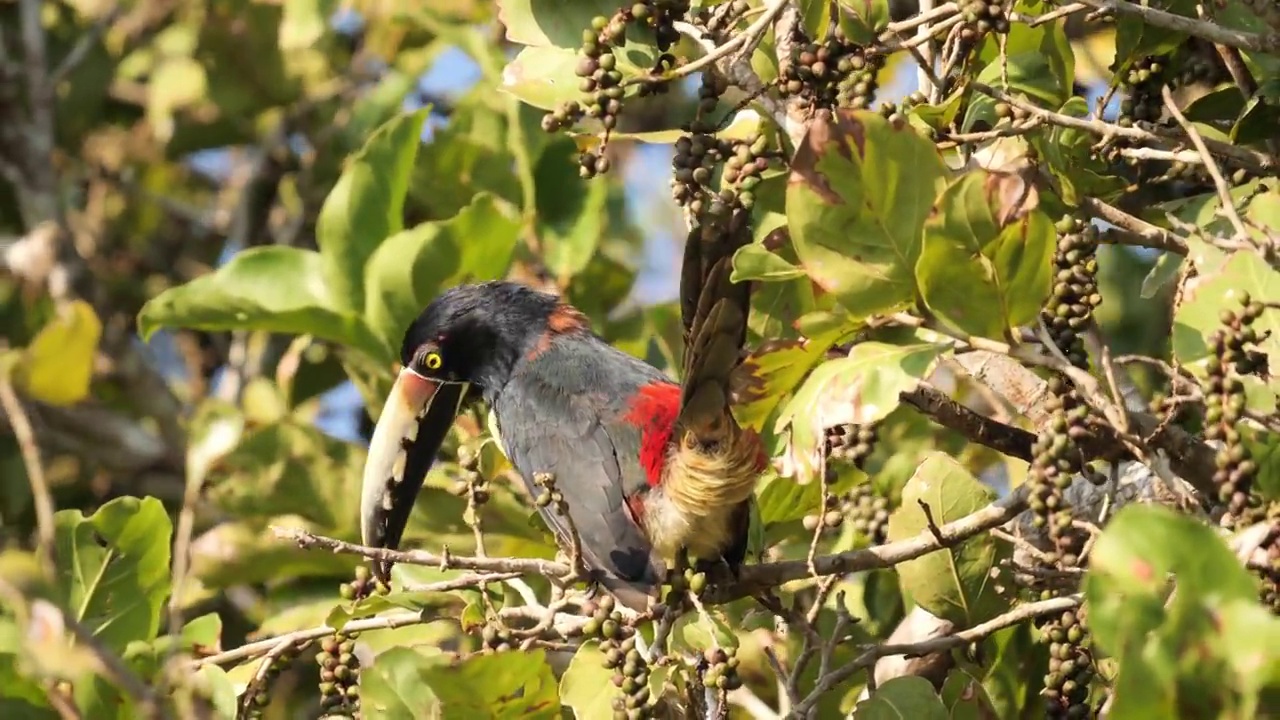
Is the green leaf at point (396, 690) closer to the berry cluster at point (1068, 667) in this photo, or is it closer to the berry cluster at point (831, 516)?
the berry cluster at point (831, 516)

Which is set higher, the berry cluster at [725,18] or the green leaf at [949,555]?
the berry cluster at [725,18]

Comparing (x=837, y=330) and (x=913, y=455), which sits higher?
(x=837, y=330)

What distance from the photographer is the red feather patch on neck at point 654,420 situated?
3770 mm

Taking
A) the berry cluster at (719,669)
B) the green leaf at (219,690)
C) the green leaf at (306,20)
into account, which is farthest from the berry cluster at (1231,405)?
the green leaf at (306,20)

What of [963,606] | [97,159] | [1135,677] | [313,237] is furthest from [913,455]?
[97,159]

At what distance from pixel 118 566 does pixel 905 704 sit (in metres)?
1.45

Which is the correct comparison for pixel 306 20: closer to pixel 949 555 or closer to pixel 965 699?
pixel 949 555

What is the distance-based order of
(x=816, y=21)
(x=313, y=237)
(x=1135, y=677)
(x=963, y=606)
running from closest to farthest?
(x=1135, y=677) < (x=816, y=21) < (x=963, y=606) < (x=313, y=237)

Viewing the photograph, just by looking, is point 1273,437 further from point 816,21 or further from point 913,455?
point 913,455

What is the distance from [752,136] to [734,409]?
1.99 feet

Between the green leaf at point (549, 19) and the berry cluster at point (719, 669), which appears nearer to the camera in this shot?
the berry cluster at point (719, 669)

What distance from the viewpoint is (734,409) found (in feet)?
8.14

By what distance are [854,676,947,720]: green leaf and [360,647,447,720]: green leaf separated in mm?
683

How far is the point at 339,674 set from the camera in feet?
9.07
